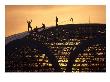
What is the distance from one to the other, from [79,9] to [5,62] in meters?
1.27

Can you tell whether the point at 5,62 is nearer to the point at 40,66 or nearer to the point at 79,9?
the point at 40,66

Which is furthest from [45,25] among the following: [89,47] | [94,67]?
[94,67]

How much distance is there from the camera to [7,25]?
270cm

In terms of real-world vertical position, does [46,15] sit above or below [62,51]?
above

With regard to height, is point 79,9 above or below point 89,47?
above

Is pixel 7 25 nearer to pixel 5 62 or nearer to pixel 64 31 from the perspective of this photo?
pixel 5 62

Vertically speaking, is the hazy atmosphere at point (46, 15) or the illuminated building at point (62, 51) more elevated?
the hazy atmosphere at point (46, 15)

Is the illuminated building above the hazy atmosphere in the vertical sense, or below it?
below

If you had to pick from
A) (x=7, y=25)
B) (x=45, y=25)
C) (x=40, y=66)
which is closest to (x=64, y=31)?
(x=45, y=25)
